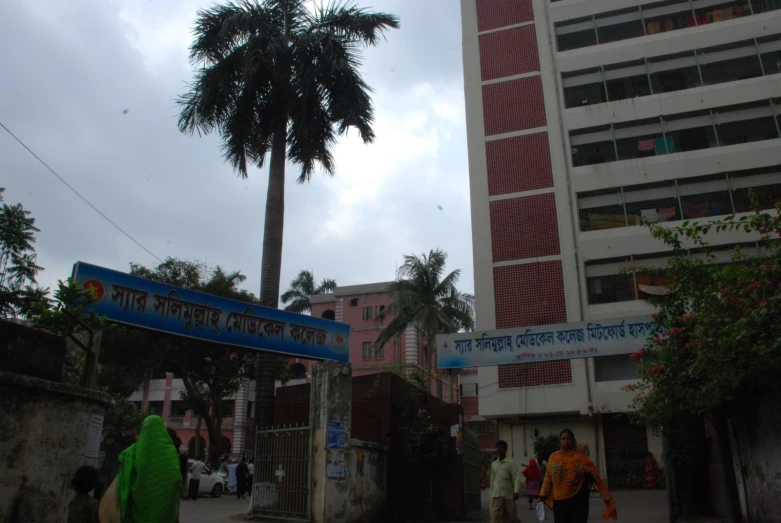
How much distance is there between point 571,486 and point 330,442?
6.28m

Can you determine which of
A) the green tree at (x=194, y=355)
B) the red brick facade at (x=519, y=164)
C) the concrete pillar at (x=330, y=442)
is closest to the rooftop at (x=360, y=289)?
the green tree at (x=194, y=355)

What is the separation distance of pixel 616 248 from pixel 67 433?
75.2 ft

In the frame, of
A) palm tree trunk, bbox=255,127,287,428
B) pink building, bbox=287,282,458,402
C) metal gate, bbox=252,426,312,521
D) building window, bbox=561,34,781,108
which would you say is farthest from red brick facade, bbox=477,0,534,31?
metal gate, bbox=252,426,312,521

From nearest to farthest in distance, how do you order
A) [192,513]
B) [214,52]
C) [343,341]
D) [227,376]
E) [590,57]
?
[192,513] < [343,341] < [214,52] < [590,57] < [227,376]

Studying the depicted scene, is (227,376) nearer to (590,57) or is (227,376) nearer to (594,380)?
(594,380)

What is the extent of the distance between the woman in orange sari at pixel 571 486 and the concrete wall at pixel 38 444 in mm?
5144

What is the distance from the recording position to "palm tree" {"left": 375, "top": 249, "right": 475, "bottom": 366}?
35031 millimetres

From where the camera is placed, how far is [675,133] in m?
27.1

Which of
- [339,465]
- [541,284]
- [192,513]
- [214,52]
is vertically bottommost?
[192,513]

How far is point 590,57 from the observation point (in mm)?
28688

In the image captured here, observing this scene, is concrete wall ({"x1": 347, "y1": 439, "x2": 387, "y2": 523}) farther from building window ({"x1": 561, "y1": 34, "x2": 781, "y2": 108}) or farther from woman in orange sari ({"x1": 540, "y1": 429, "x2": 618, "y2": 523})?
building window ({"x1": 561, "y1": 34, "x2": 781, "y2": 108})

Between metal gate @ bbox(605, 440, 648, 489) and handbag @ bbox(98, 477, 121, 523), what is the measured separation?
22943 mm

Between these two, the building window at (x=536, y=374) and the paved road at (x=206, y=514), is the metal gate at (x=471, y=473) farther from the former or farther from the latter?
the building window at (x=536, y=374)

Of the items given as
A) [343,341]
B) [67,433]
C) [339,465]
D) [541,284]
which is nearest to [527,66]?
[541,284]
